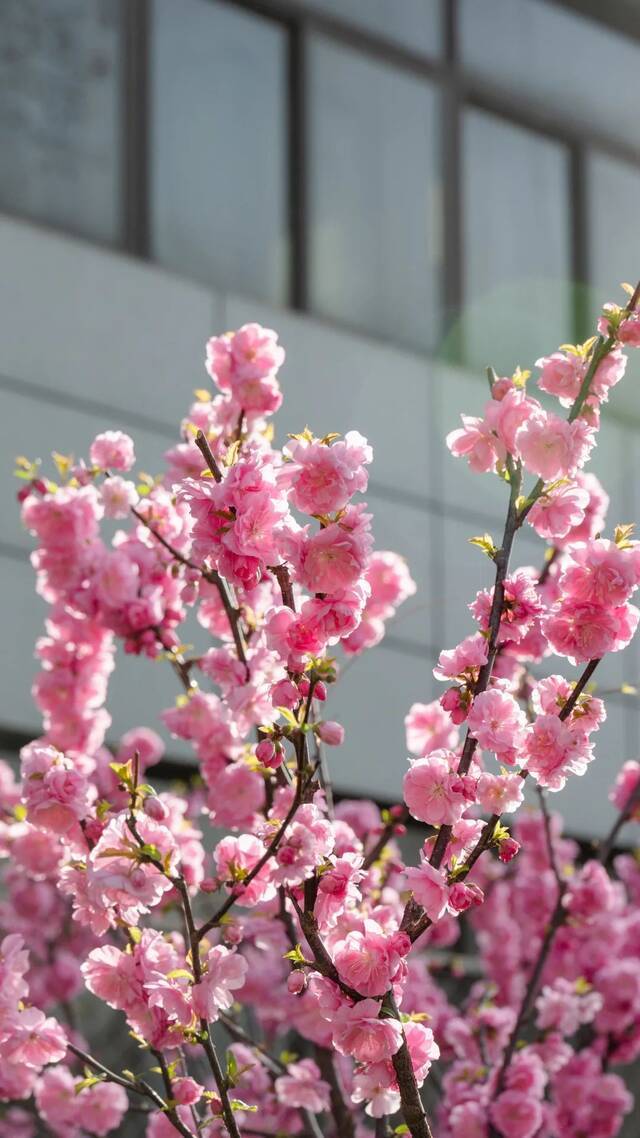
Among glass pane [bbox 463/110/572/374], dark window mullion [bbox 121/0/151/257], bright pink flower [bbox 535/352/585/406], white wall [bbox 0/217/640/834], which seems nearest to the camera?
bright pink flower [bbox 535/352/585/406]

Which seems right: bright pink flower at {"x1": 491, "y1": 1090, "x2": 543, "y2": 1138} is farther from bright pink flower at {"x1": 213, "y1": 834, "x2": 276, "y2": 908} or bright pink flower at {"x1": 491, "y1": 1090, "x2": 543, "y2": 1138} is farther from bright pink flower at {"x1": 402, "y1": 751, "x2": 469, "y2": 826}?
bright pink flower at {"x1": 402, "y1": 751, "x2": 469, "y2": 826}

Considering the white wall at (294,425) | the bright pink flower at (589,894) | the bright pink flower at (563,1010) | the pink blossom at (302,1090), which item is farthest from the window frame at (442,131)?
the pink blossom at (302,1090)

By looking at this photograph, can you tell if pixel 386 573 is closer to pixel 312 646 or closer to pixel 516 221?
pixel 312 646

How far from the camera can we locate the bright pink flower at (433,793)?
305 centimetres

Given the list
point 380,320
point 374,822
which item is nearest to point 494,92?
point 380,320

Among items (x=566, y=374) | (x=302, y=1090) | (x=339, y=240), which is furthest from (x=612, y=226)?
(x=566, y=374)

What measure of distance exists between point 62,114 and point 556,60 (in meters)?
3.94

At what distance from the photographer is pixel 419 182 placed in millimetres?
10938

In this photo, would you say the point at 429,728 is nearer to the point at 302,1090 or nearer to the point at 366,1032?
the point at 302,1090

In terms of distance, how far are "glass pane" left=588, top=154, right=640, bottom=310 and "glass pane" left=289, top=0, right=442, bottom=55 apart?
1.54 m

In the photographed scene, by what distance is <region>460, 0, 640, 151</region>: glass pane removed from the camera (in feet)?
37.6

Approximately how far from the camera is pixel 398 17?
1098 centimetres

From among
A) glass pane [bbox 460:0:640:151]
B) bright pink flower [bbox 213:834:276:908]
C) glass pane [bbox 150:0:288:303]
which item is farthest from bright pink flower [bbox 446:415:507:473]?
glass pane [bbox 460:0:640:151]

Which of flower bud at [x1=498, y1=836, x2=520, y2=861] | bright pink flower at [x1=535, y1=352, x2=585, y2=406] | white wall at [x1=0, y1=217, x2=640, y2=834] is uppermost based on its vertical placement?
white wall at [x1=0, y1=217, x2=640, y2=834]
